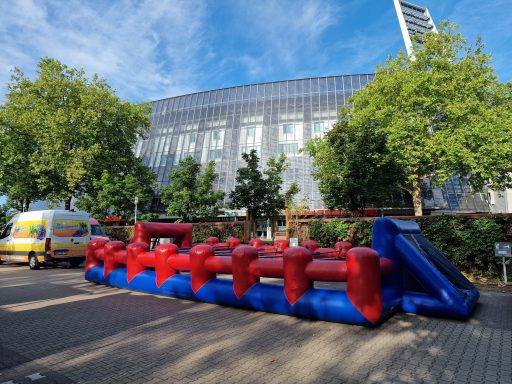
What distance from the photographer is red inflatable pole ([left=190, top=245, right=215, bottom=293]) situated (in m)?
7.48

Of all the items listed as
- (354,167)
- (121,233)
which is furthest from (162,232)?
(121,233)

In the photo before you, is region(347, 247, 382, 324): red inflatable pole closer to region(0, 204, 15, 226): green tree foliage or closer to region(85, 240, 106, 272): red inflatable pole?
region(85, 240, 106, 272): red inflatable pole

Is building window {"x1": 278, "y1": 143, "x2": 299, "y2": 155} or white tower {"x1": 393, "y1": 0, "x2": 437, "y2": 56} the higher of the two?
white tower {"x1": 393, "y1": 0, "x2": 437, "y2": 56}

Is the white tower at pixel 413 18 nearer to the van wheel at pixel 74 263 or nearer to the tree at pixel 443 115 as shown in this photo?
the tree at pixel 443 115

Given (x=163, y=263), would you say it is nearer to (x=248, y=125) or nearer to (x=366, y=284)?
(x=366, y=284)

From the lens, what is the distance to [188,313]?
669 centimetres

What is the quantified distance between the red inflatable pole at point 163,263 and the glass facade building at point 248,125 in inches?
1356

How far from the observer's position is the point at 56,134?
26.9 meters

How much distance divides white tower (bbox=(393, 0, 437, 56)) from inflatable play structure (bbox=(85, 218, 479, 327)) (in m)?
122

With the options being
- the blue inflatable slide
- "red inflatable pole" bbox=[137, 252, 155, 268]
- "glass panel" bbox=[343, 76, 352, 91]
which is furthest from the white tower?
"red inflatable pole" bbox=[137, 252, 155, 268]

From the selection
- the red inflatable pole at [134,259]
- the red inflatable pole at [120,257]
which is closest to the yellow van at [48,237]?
the red inflatable pole at [120,257]

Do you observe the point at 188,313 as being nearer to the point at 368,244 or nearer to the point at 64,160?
the point at 368,244

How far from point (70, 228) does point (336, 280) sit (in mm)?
13566

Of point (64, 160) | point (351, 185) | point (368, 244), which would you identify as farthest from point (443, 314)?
point (64, 160)
